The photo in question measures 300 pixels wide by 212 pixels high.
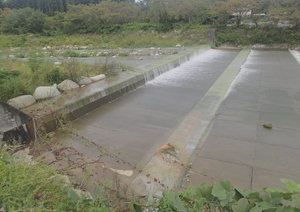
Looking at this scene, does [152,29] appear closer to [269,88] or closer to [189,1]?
[189,1]

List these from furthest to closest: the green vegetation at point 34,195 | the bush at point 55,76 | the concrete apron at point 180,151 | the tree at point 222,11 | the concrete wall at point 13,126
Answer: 1. the tree at point 222,11
2. the bush at point 55,76
3. the concrete wall at point 13,126
4. the concrete apron at point 180,151
5. the green vegetation at point 34,195

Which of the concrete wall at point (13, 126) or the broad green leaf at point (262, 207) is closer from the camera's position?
the broad green leaf at point (262, 207)

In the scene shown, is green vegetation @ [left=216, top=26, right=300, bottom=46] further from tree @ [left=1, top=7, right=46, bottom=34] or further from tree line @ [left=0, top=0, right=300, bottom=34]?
tree @ [left=1, top=7, right=46, bottom=34]

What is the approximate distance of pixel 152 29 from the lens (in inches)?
877

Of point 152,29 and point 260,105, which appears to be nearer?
point 260,105

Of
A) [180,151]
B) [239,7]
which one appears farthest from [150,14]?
[180,151]

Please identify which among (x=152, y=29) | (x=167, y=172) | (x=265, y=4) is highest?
(x=265, y=4)

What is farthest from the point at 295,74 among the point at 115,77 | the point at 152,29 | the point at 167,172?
the point at 152,29

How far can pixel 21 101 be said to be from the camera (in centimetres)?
402

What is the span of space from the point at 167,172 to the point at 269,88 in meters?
4.90

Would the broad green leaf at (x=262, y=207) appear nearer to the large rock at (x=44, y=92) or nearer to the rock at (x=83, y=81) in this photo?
the large rock at (x=44, y=92)

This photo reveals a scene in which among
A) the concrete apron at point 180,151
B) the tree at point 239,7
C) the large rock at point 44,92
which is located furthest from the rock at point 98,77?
the tree at point 239,7

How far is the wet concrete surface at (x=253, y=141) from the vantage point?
2686 mm

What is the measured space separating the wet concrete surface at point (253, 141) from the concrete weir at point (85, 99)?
2607 mm
